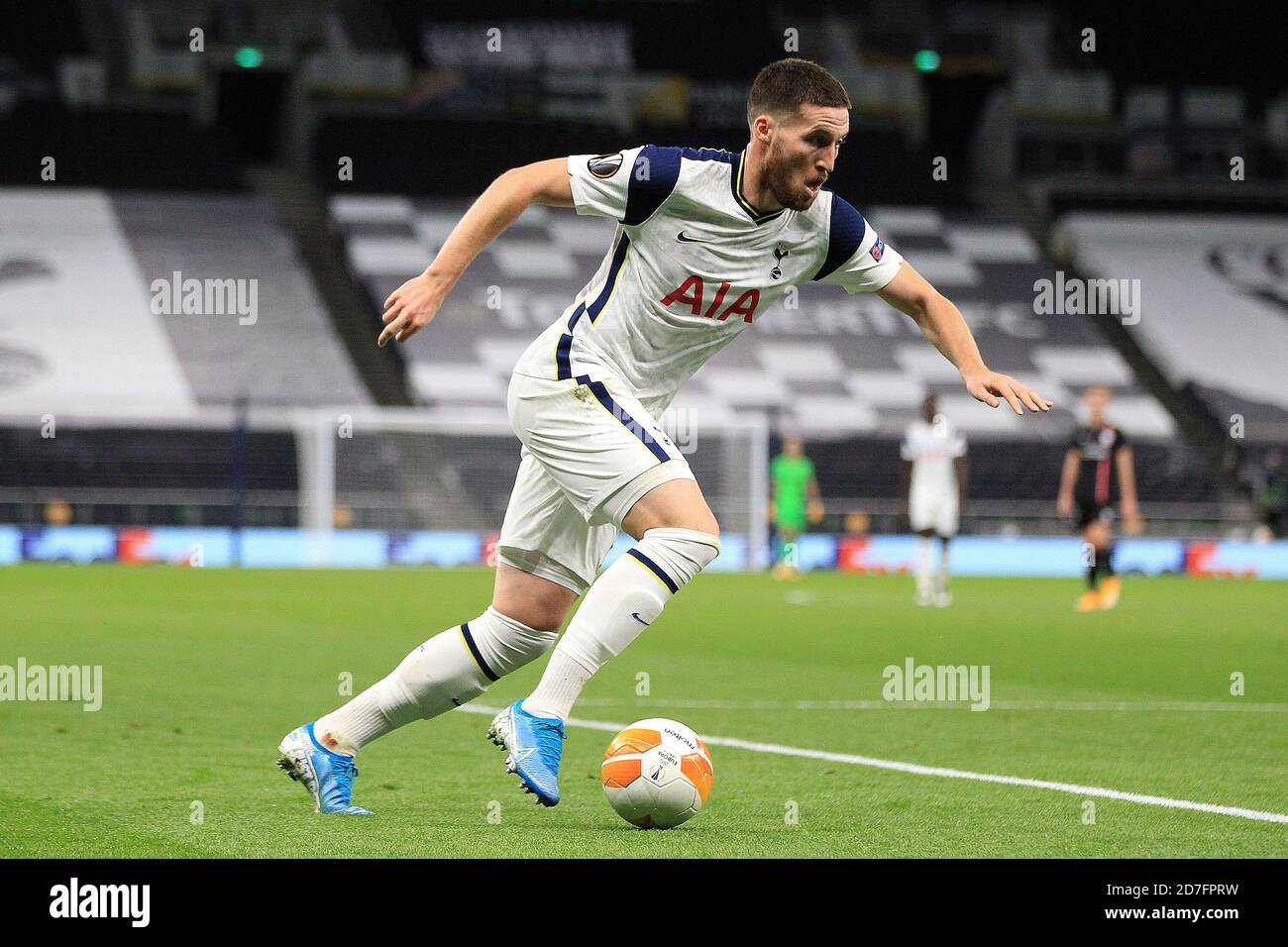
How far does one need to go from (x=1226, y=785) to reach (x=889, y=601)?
12768 mm

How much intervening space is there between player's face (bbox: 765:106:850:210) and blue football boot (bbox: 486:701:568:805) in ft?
5.50

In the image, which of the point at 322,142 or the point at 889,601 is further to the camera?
the point at 322,142

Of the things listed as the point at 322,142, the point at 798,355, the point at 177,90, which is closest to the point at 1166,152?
the point at 798,355

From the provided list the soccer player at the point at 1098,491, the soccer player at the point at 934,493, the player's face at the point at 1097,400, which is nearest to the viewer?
the player's face at the point at 1097,400

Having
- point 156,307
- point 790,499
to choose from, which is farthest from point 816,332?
point 156,307

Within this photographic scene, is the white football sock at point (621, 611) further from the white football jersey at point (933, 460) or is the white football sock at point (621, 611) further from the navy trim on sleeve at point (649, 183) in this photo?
the white football jersey at point (933, 460)

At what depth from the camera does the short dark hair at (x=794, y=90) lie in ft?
18.0

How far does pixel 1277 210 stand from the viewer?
123 feet

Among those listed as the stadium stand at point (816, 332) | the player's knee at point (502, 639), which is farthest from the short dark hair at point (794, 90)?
the stadium stand at point (816, 332)

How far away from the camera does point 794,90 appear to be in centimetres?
550
